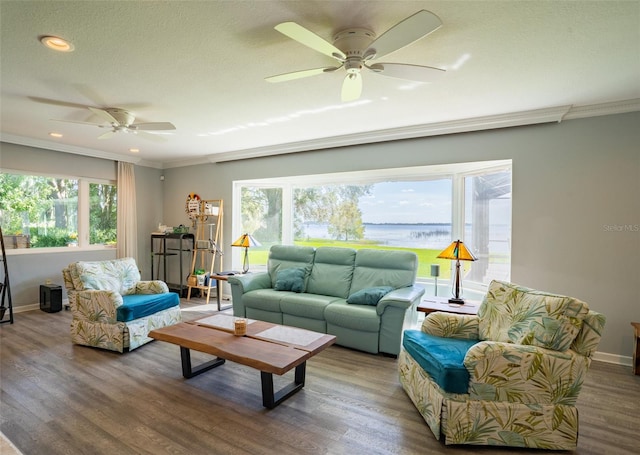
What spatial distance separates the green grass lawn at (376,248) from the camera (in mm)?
4551

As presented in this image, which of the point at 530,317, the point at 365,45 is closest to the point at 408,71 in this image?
the point at 365,45

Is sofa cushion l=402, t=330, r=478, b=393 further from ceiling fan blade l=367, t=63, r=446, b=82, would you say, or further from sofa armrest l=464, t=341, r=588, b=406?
ceiling fan blade l=367, t=63, r=446, b=82

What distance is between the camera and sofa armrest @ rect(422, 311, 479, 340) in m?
2.64

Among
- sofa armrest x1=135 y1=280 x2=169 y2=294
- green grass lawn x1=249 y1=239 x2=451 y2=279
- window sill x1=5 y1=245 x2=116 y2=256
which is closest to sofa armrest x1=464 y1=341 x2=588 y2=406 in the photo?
green grass lawn x1=249 y1=239 x2=451 y2=279

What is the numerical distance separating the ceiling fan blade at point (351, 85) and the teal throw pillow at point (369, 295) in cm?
206

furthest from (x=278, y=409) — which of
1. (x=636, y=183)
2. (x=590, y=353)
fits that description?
(x=636, y=183)

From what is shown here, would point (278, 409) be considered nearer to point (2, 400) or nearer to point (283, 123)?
point (2, 400)

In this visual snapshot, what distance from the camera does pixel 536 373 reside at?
6.57ft

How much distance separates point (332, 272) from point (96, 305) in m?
2.67

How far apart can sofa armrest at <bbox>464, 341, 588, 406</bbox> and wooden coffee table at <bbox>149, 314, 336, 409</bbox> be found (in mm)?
1119

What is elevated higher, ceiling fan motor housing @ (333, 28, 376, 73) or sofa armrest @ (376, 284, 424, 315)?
ceiling fan motor housing @ (333, 28, 376, 73)

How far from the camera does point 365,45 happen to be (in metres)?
2.17

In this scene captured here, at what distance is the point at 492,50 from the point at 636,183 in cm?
218

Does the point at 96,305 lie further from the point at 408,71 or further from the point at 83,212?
the point at 408,71
